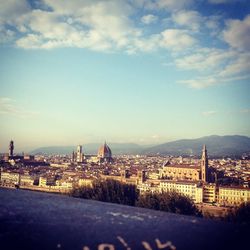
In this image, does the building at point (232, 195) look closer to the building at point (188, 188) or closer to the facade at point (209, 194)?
the facade at point (209, 194)

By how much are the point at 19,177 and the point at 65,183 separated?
11.4 meters

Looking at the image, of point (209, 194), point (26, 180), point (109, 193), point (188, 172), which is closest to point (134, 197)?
point (109, 193)

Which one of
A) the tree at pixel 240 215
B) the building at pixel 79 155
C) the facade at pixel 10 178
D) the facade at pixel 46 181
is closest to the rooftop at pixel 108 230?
the tree at pixel 240 215

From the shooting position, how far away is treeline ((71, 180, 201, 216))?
23.5 metres

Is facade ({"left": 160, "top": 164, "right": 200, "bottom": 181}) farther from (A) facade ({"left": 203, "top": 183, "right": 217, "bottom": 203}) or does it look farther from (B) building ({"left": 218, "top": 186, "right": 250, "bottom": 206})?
(B) building ({"left": 218, "top": 186, "right": 250, "bottom": 206})

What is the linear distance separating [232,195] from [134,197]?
→ 13.1 m

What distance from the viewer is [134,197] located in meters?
28.1

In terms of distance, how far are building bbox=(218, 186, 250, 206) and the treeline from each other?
9308 mm

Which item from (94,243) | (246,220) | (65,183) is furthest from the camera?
(65,183)

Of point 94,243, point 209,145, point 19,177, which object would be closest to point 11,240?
point 94,243

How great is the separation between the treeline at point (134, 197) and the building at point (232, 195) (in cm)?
931

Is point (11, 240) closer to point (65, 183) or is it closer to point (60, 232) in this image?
point (60, 232)

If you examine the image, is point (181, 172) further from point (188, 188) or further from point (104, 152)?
point (104, 152)

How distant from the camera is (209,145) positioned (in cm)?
19338
